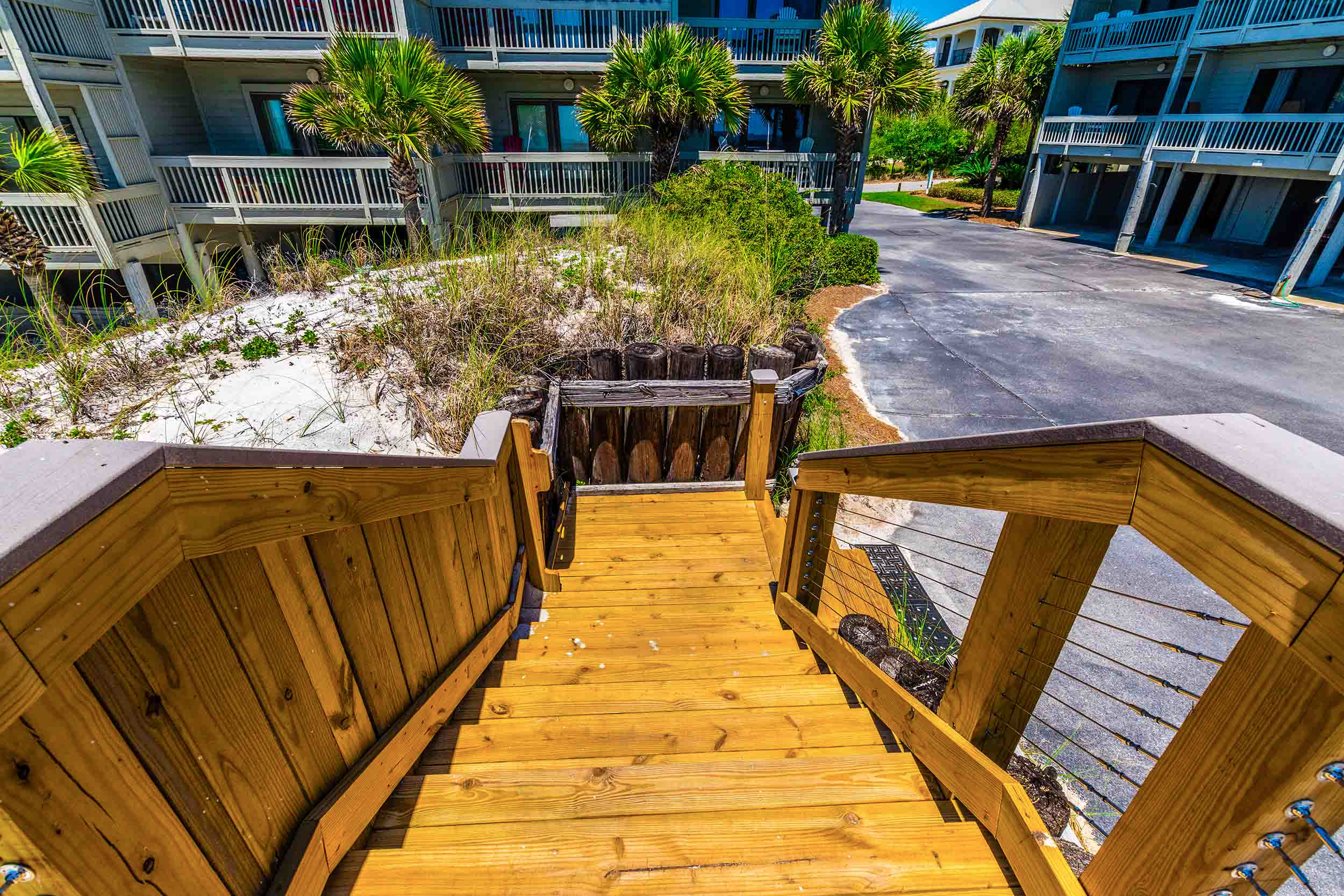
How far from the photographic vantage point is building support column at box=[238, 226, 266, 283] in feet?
38.0

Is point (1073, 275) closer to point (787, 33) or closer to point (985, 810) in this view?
point (787, 33)

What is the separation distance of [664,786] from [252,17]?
14.5 m

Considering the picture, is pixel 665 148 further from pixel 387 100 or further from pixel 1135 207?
pixel 1135 207

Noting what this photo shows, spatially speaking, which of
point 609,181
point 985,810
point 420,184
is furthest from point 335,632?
point 609,181

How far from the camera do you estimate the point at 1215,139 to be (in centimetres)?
1470

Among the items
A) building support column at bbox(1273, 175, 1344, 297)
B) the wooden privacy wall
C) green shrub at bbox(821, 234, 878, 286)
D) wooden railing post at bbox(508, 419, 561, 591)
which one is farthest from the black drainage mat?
building support column at bbox(1273, 175, 1344, 297)

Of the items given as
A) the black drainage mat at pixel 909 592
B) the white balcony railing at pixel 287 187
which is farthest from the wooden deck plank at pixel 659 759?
the white balcony railing at pixel 287 187

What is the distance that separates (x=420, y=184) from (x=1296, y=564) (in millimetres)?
12899

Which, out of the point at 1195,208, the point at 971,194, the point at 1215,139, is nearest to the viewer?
the point at 1215,139

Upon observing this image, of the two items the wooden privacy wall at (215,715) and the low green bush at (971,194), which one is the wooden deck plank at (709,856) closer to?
the wooden privacy wall at (215,715)

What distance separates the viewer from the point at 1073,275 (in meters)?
14.5

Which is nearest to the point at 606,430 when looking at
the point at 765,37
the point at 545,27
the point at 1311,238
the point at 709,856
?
the point at 709,856

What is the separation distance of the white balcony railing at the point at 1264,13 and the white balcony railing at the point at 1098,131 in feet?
7.38

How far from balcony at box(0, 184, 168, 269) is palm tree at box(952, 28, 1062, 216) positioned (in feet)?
79.0
